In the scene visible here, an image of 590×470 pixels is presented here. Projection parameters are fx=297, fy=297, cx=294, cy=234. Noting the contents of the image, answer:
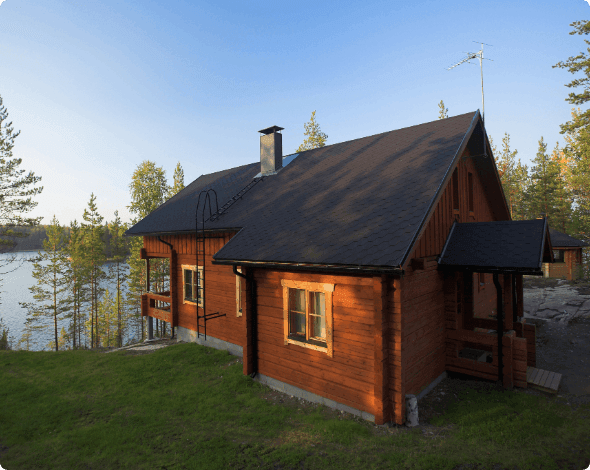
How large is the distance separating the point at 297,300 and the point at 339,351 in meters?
1.68

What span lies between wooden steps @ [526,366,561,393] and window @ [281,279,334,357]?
5.03 m

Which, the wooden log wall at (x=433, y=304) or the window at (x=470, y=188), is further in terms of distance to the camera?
the window at (x=470, y=188)

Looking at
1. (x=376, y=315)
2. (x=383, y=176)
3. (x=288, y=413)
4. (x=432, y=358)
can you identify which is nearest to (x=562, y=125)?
(x=383, y=176)

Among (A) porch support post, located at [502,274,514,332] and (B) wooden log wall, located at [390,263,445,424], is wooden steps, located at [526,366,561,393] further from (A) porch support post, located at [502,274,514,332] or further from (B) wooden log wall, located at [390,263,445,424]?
(B) wooden log wall, located at [390,263,445,424]

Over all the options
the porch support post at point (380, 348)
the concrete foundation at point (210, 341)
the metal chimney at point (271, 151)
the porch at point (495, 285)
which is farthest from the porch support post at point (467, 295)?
the metal chimney at point (271, 151)

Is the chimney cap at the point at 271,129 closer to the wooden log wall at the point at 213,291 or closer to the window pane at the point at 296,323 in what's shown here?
the wooden log wall at the point at 213,291

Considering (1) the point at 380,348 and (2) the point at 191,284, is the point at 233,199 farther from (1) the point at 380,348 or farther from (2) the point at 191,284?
(1) the point at 380,348

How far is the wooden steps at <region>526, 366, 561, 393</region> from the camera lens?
22.8ft

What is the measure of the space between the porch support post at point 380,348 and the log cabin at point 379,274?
0.02 meters

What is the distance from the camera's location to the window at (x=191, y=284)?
12203 mm

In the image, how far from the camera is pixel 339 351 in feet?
21.8

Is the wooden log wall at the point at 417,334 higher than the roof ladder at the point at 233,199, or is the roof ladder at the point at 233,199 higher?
the roof ladder at the point at 233,199

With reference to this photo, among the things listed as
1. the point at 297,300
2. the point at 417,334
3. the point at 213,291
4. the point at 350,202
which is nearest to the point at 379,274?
the point at 417,334

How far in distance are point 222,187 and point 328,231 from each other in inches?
371
